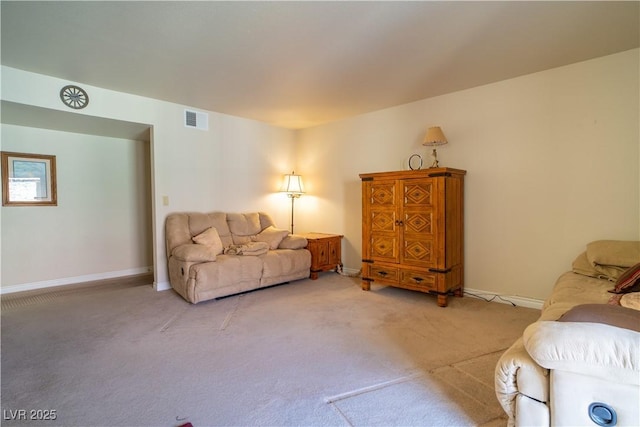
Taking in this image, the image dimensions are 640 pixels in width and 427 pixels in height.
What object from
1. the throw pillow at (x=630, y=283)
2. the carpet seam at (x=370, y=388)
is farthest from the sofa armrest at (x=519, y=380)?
the throw pillow at (x=630, y=283)

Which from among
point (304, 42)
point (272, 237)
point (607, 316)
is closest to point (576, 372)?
point (607, 316)

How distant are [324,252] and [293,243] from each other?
0.50 m

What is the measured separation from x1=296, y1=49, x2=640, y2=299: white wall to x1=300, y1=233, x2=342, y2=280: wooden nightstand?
1390 mm

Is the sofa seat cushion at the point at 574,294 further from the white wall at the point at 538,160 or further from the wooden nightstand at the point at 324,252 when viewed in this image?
the wooden nightstand at the point at 324,252

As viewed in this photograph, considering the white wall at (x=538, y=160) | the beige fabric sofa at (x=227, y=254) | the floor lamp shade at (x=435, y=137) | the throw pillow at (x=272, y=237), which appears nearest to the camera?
the white wall at (x=538, y=160)

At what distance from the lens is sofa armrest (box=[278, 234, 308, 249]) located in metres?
4.27

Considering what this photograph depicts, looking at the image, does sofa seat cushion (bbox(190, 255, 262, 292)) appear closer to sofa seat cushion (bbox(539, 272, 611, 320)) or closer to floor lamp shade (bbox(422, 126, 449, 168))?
floor lamp shade (bbox(422, 126, 449, 168))

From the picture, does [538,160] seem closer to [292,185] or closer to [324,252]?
[324,252]

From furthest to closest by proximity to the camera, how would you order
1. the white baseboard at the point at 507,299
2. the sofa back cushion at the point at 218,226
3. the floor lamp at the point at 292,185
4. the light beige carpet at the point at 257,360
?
the floor lamp at the point at 292,185
the sofa back cushion at the point at 218,226
the white baseboard at the point at 507,299
the light beige carpet at the point at 257,360

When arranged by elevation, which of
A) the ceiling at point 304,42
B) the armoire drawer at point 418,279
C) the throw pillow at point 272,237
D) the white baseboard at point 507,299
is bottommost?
the white baseboard at point 507,299

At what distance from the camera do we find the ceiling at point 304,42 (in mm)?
2043

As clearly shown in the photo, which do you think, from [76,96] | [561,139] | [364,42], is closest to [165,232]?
[76,96]

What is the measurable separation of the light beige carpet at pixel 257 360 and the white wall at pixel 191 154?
4.19ft

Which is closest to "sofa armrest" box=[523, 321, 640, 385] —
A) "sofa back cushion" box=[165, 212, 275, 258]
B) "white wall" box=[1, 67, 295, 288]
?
"sofa back cushion" box=[165, 212, 275, 258]
